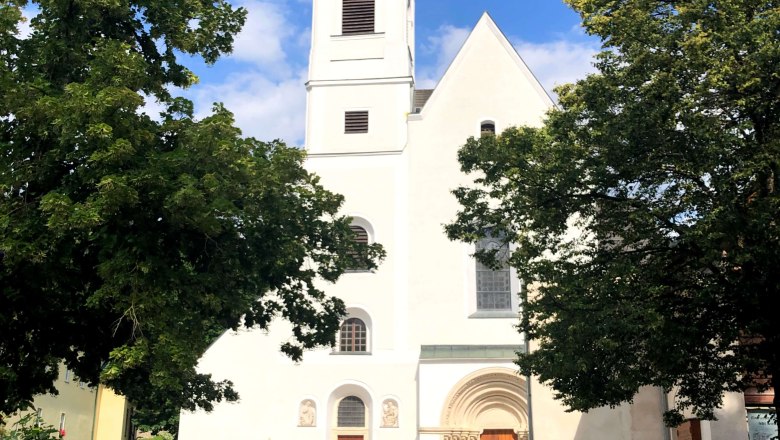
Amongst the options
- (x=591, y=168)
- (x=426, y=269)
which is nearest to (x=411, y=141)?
(x=426, y=269)

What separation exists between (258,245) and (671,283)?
741 centimetres

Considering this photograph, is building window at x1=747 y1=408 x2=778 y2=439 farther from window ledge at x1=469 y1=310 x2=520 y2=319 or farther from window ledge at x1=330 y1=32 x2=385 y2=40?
window ledge at x1=330 y1=32 x2=385 y2=40

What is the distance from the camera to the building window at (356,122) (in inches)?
1220

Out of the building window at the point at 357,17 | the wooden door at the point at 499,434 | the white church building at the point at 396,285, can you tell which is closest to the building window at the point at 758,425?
the white church building at the point at 396,285

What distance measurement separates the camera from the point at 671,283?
13.6 m

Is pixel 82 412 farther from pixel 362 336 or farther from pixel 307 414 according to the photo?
pixel 362 336

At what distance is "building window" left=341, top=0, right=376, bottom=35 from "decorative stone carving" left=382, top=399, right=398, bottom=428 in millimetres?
14162

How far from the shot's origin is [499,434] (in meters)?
26.1

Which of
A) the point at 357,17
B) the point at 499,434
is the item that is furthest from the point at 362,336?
the point at 357,17

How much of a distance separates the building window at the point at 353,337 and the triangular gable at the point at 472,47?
7.76 meters

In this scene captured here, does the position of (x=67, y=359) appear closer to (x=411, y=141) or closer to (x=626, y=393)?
(x=626, y=393)

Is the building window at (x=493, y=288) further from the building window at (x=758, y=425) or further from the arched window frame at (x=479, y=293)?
the building window at (x=758, y=425)

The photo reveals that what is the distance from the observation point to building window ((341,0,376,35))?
32.3 metres

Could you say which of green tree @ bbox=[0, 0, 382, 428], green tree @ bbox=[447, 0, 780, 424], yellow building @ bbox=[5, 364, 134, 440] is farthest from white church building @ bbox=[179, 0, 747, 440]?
green tree @ bbox=[447, 0, 780, 424]
